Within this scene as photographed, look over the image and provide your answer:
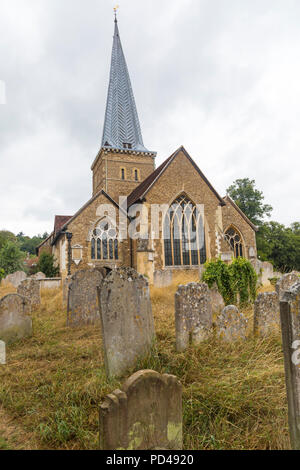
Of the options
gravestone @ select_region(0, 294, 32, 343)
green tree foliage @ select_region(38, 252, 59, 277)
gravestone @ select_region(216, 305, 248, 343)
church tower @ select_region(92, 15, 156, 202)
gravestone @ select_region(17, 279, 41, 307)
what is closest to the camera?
gravestone @ select_region(216, 305, 248, 343)

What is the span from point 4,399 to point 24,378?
20.2 inches

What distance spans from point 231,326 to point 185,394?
2.04m

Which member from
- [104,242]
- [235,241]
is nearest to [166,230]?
[104,242]

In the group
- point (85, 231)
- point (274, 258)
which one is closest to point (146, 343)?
point (85, 231)

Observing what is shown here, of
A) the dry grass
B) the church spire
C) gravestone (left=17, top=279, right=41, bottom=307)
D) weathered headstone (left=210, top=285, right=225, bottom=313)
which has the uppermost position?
the church spire

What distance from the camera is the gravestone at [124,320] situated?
12.2 feet

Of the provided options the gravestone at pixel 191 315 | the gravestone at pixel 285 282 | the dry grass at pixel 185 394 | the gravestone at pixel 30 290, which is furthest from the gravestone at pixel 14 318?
the gravestone at pixel 285 282

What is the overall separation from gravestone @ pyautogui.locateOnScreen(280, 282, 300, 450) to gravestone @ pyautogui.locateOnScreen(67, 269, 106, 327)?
4899 mm

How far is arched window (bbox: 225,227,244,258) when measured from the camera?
2130cm

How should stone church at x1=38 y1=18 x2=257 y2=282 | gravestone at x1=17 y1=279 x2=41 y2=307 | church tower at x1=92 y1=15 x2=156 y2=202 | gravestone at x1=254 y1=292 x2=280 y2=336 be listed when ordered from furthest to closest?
1. church tower at x1=92 y1=15 x2=156 y2=202
2. stone church at x1=38 y1=18 x2=257 y2=282
3. gravestone at x1=17 y1=279 x2=41 y2=307
4. gravestone at x1=254 y1=292 x2=280 y2=336

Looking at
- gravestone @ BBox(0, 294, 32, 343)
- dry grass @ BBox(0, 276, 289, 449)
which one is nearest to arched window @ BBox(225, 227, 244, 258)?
dry grass @ BBox(0, 276, 289, 449)

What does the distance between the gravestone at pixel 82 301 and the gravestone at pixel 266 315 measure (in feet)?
11.4

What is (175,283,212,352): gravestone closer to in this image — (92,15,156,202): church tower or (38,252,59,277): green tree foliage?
(38,252,59,277): green tree foliage
